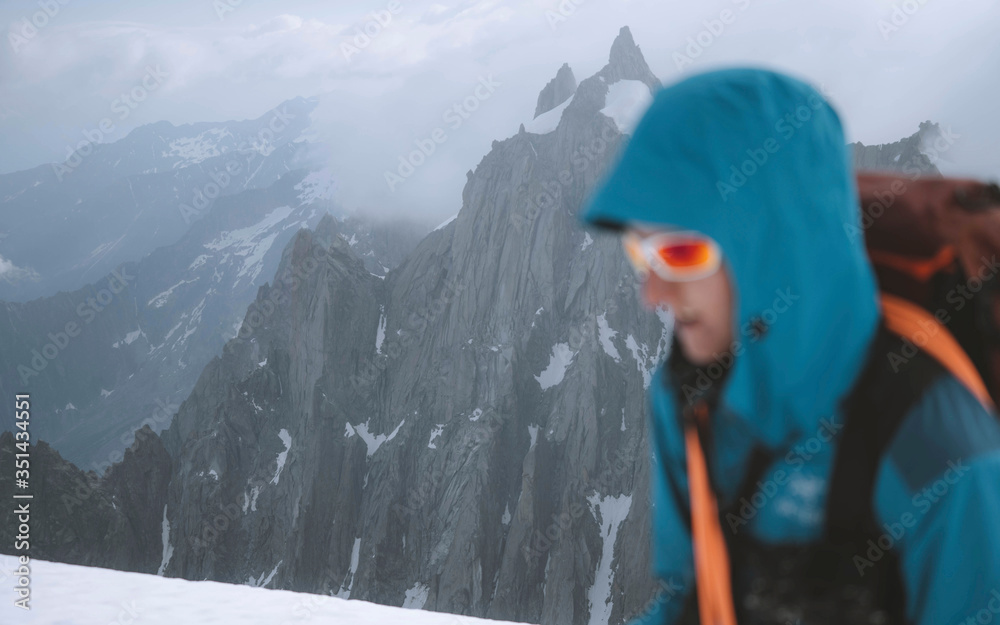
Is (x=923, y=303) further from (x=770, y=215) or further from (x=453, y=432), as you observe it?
(x=453, y=432)

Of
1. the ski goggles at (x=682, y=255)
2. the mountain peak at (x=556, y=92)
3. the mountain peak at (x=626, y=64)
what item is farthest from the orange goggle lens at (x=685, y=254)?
the mountain peak at (x=556, y=92)

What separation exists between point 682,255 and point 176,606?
925 cm

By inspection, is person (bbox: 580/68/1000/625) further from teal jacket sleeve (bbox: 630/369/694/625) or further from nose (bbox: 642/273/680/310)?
teal jacket sleeve (bbox: 630/369/694/625)

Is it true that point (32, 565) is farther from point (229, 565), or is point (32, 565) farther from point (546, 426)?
point (229, 565)

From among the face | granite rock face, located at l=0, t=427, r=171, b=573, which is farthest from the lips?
granite rock face, located at l=0, t=427, r=171, b=573

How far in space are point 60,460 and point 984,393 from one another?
11106 centimetres

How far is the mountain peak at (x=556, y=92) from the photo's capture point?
416 feet

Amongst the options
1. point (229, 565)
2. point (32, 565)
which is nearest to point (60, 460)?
point (229, 565)

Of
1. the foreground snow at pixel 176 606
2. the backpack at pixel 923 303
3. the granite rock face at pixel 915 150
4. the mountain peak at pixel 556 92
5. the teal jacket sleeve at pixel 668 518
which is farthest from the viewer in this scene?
the mountain peak at pixel 556 92

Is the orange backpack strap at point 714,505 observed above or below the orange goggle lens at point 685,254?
below

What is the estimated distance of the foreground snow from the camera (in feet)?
25.8

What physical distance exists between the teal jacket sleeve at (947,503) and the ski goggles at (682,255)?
0.41 meters

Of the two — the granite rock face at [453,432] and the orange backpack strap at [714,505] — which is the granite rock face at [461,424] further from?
the orange backpack strap at [714,505]

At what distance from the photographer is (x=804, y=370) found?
1112mm
